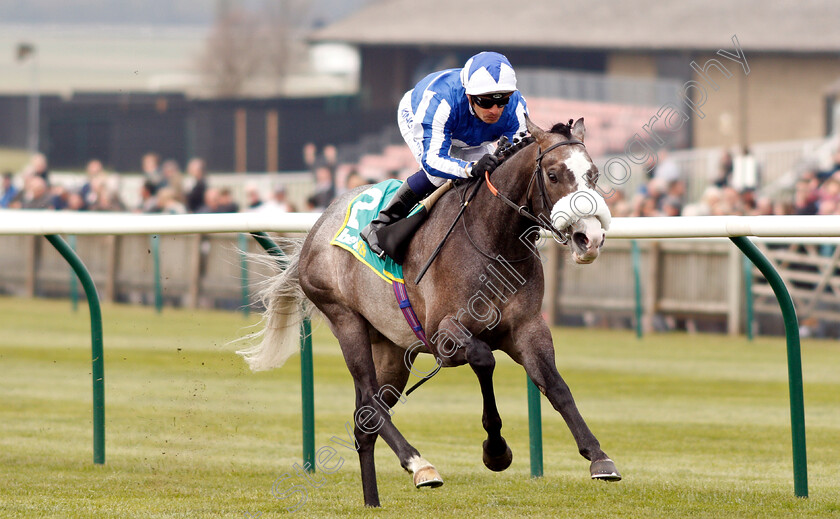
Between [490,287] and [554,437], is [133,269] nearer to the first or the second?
[554,437]

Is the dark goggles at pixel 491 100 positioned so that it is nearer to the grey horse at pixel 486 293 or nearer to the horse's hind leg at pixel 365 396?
the grey horse at pixel 486 293

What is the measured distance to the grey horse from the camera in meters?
4.45

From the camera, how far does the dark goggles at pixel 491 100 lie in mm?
4925

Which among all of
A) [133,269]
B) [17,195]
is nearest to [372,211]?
[133,269]

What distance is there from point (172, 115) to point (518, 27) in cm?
943

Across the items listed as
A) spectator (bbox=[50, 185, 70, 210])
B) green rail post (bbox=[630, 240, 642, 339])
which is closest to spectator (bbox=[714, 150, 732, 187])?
green rail post (bbox=[630, 240, 642, 339])

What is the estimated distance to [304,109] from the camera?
110 ft

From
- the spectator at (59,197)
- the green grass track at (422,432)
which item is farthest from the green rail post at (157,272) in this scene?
the spectator at (59,197)

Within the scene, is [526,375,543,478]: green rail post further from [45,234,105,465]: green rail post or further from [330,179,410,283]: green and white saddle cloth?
[45,234,105,465]: green rail post

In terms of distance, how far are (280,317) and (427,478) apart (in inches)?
64.9

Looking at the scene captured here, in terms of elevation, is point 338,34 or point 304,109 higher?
point 338,34

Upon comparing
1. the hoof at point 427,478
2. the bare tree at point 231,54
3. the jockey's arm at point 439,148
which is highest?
the bare tree at point 231,54

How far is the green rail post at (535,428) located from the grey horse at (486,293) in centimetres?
57

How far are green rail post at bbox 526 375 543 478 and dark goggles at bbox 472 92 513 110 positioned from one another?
1289 mm
